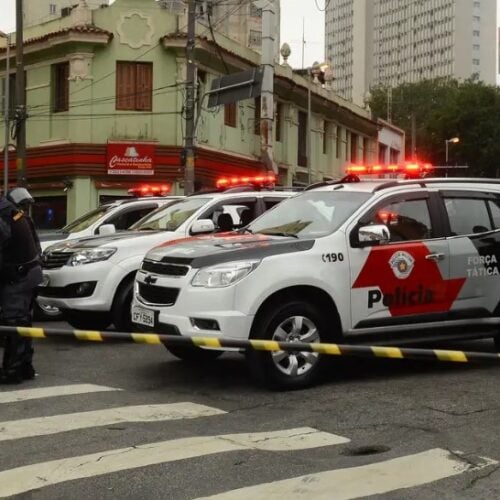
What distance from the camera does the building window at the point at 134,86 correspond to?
27.8 metres

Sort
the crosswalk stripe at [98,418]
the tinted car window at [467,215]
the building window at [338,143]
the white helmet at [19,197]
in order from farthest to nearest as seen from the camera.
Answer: the building window at [338,143] < the tinted car window at [467,215] < the white helmet at [19,197] < the crosswalk stripe at [98,418]

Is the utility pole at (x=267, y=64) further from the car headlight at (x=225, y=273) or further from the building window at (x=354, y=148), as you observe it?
the building window at (x=354, y=148)

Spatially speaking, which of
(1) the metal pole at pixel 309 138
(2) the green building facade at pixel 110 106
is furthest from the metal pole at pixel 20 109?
(1) the metal pole at pixel 309 138

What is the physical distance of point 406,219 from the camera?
7.98m

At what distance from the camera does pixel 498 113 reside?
186 feet

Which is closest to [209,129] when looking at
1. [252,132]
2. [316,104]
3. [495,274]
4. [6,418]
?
[252,132]

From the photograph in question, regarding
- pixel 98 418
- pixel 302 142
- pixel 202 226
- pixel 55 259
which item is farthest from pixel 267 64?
pixel 98 418

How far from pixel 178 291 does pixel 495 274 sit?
327 centimetres

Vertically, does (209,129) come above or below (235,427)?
above

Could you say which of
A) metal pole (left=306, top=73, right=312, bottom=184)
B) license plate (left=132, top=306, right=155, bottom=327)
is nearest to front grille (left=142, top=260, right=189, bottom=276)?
license plate (left=132, top=306, right=155, bottom=327)

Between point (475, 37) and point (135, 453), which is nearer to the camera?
point (135, 453)

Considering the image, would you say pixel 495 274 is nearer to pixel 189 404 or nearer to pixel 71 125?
pixel 189 404

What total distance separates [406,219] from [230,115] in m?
23.3

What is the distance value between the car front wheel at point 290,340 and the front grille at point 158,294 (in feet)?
2.64
